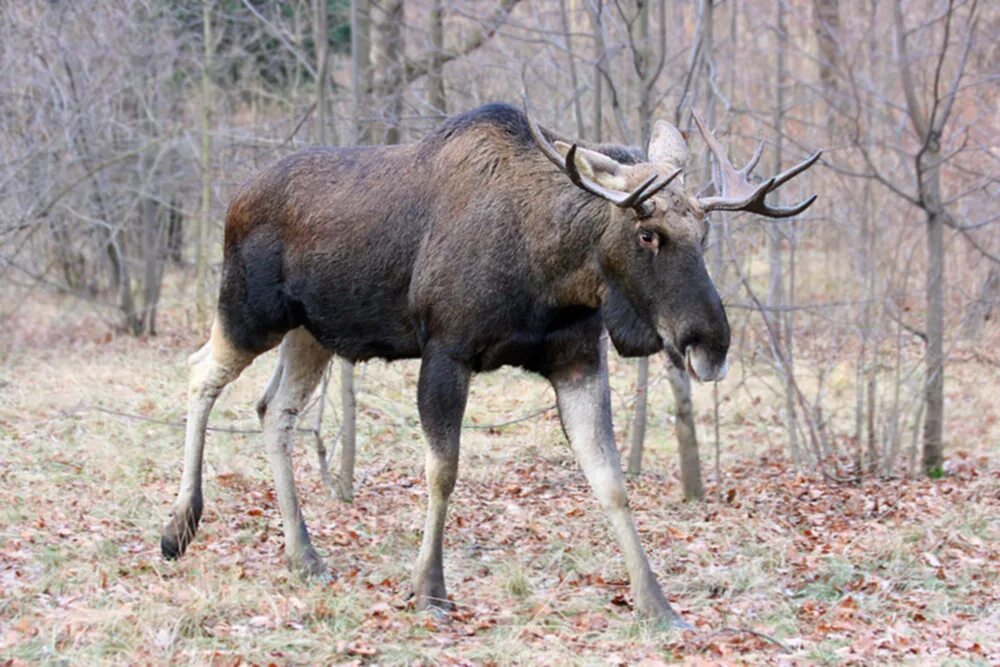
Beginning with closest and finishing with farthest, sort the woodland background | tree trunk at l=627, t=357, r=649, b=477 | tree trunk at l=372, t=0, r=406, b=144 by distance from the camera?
1. the woodland background
2. tree trunk at l=627, t=357, r=649, b=477
3. tree trunk at l=372, t=0, r=406, b=144

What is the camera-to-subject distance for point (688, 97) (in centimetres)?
952

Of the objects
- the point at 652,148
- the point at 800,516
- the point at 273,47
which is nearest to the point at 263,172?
the point at 652,148

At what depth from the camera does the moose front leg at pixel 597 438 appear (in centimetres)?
647

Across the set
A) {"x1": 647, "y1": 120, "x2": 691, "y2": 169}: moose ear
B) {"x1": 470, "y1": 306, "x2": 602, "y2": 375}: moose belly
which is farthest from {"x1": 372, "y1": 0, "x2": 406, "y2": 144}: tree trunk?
{"x1": 470, "y1": 306, "x2": 602, "y2": 375}: moose belly

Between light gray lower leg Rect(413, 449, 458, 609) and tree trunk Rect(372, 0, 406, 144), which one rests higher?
tree trunk Rect(372, 0, 406, 144)

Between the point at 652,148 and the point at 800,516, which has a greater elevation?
the point at 652,148

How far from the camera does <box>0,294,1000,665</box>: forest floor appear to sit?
5.81m

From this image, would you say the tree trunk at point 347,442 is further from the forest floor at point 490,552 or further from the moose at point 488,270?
the moose at point 488,270

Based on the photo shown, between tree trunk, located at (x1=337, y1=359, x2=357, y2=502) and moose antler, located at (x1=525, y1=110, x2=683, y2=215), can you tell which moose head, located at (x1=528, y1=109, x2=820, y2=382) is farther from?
tree trunk, located at (x1=337, y1=359, x2=357, y2=502)

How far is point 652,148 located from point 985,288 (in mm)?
5480

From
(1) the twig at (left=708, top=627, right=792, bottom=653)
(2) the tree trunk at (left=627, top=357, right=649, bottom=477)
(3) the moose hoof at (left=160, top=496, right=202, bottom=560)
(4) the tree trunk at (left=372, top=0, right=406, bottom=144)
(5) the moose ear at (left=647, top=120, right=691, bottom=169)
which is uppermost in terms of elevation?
(4) the tree trunk at (left=372, top=0, right=406, bottom=144)

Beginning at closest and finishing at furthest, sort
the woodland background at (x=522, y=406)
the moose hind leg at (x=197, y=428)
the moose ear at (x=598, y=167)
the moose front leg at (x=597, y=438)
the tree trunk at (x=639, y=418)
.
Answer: the moose ear at (x=598, y=167) < the woodland background at (x=522, y=406) < the moose front leg at (x=597, y=438) < the moose hind leg at (x=197, y=428) < the tree trunk at (x=639, y=418)

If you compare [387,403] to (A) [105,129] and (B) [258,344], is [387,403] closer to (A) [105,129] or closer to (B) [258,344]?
(B) [258,344]

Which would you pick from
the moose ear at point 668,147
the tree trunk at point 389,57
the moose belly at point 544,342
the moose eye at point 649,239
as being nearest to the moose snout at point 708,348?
the moose eye at point 649,239
